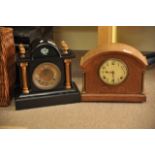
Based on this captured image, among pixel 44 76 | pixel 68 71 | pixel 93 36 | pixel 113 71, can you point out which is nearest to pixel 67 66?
pixel 68 71

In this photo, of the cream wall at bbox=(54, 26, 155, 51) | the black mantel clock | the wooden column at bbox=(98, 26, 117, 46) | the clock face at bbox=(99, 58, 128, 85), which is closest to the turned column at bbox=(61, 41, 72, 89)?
the black mantel clock

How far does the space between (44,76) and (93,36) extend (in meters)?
1.18

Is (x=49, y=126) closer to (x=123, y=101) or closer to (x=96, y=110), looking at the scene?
(x=96, y=110)

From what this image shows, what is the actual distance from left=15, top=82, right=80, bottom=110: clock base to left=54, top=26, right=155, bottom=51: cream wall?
1.11 meters

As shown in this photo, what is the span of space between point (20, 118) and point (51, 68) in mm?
291

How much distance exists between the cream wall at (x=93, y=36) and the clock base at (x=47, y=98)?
111 centimetres

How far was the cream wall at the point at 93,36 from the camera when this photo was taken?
7.86 feet

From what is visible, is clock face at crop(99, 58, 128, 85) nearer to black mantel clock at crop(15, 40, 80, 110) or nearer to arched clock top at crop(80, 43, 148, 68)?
arched clock top at crop(80, 43, 148, 68)

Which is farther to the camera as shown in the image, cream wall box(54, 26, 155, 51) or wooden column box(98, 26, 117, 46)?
cream wall box(54, 26, 155, 51)

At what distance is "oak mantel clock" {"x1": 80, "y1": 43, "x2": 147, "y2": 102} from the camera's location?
4.53 feet

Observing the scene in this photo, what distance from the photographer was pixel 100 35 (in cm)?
170

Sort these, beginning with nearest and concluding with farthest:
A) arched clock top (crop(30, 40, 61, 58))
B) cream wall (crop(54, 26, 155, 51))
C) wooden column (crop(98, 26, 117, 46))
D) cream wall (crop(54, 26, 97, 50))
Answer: arched clock top (crop(30, 40, 61, 58)) → wooden column (crop(98, 26, 117, 46)) → cream wall (crop(54, 26, 155, 51)) → cream wall (crop(54, 26, 97, 50))

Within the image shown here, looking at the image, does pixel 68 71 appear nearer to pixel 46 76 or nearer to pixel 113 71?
pixel 46 76

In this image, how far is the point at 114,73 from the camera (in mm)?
1405
